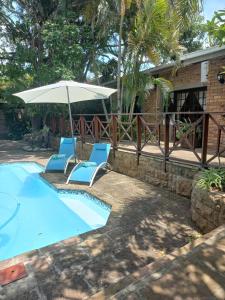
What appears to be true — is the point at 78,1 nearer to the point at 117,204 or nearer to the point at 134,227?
the point at 117,204

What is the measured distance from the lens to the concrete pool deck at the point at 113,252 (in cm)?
272

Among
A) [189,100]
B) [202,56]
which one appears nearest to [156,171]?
[202,56]

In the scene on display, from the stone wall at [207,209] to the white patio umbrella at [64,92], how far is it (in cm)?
439

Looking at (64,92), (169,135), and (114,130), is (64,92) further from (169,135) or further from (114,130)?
(169,135)

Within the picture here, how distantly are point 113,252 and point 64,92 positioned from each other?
19.7 ft

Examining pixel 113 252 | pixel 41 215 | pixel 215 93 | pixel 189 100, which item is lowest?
pixel 41 215

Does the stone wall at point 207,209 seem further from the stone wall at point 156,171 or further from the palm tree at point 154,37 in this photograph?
the palm tree at point 154,37

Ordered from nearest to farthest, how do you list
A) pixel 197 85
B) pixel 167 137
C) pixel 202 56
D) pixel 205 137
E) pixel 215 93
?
pixel 205 137 < pixel 167 137 < pixel 202 56 < pixel 215 93 < pixel 197 85

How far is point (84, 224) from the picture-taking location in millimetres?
5188

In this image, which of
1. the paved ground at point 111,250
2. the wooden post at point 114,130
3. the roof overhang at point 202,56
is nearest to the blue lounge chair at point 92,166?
the wooden post at point 114,130

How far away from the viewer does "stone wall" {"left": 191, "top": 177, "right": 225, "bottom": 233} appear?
3.86m

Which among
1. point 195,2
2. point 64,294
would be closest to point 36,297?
point 64,294

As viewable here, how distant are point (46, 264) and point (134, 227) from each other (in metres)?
1.57

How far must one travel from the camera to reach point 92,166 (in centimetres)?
727
